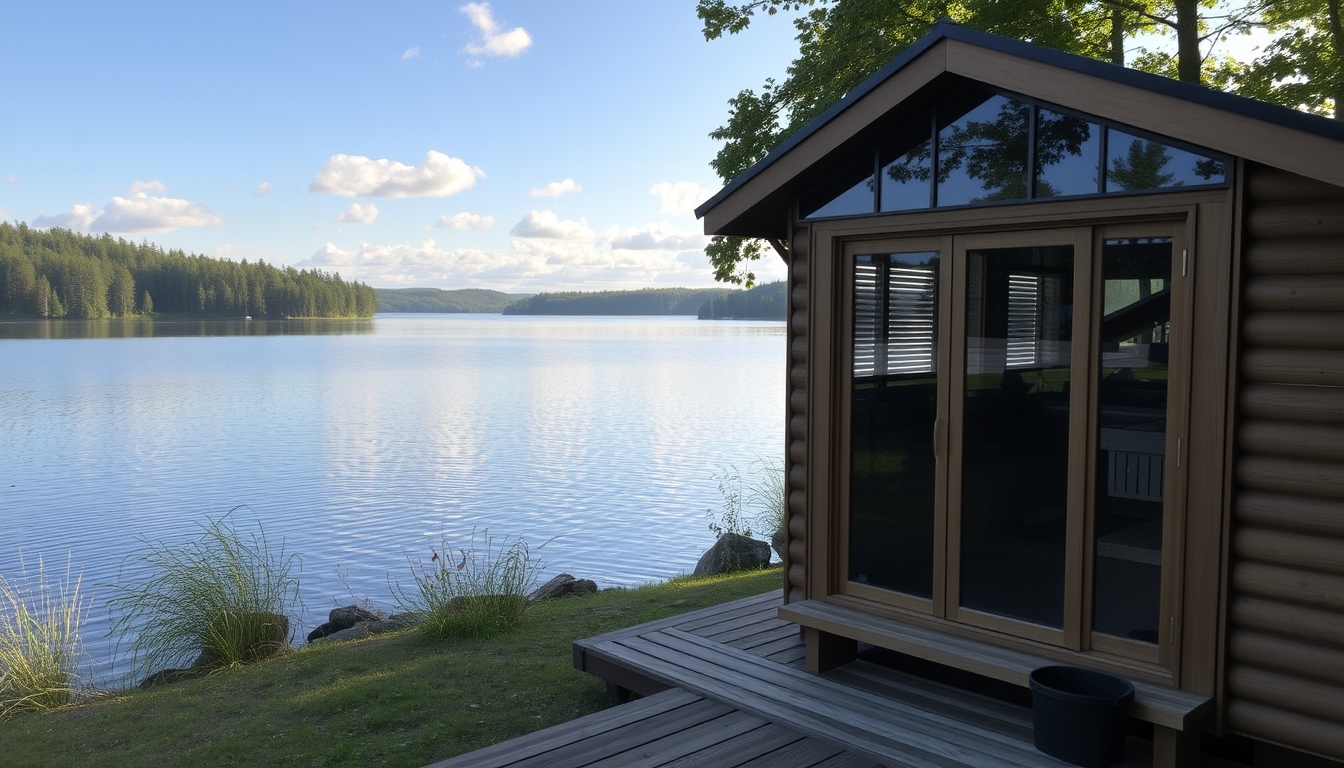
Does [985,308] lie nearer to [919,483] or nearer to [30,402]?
[919,483]

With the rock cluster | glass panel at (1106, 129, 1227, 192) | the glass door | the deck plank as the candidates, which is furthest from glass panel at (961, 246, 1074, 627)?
the rock cluster

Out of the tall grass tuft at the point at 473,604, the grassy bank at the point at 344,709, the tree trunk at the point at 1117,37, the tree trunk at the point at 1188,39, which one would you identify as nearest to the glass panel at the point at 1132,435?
the grassy bank at the point at 344,709

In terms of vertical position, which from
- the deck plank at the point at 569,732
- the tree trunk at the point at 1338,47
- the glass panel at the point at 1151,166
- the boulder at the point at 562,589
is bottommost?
the boulder at the point at 562,589

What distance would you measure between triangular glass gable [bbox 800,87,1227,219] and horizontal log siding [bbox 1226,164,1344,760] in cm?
43

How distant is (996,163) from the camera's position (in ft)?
16.5

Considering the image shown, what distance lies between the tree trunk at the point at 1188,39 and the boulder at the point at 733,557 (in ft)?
27.6

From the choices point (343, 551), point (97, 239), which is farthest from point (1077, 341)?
point (97, 239)

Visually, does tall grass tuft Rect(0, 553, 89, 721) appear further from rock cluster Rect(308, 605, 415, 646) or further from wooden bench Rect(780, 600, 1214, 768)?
wooden bench Rect(780, 600, 1214, 768)

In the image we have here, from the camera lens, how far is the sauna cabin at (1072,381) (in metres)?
4.07

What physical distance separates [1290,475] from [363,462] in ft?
65.9

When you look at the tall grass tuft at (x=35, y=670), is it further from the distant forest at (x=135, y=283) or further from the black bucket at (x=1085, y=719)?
the distant forest at (x=135, y=283)

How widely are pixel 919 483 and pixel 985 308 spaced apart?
3.49 feet

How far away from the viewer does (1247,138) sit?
4.00 metres

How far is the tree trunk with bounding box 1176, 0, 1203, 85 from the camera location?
12578 millimetres
